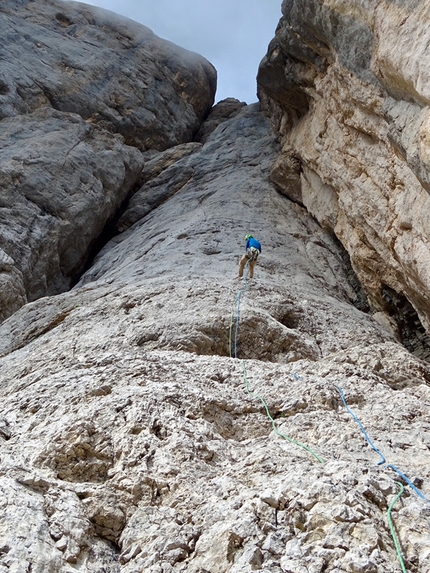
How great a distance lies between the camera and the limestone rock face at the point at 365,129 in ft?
29.3

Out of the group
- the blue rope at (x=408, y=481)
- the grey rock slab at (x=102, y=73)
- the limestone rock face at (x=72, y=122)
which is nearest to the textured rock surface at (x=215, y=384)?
the blue rope at (x=408, y=481)

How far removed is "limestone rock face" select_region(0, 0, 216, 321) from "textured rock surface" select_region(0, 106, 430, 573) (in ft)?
20.5

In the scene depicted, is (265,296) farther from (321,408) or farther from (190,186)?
(190,186)

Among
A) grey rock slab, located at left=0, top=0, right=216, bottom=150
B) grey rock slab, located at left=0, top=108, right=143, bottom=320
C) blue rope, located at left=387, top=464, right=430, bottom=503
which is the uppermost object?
grey rock slab, located at left=0, top=0, right=216, bottom=150

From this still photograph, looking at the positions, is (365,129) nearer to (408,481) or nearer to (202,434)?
(202,434)

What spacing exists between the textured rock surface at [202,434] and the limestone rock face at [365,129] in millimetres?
2051

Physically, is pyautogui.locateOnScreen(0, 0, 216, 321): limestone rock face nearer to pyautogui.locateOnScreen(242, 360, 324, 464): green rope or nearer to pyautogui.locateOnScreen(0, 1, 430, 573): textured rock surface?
pyautogui.locateOnScreen(0, 1, 430, 573): textured rock surface

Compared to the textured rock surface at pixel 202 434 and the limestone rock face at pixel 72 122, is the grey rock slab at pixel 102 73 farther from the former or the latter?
the textured rock surface at pixel 202 434

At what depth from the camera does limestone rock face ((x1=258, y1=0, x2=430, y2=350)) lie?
892 cm

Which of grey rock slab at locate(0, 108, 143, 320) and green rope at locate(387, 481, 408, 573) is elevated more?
grey rock slab at locate(0, 108, 143, 320)

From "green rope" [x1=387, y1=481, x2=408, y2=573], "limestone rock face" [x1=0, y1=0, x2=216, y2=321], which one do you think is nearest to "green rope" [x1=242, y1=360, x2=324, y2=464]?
"green rope" [x1=387, y1=481, x2=408, y2=573]

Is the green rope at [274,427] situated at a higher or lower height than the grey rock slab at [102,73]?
lower

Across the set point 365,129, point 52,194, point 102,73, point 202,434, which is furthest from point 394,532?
point 102,73

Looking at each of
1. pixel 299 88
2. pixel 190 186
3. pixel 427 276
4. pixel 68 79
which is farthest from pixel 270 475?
pixel 68 79
